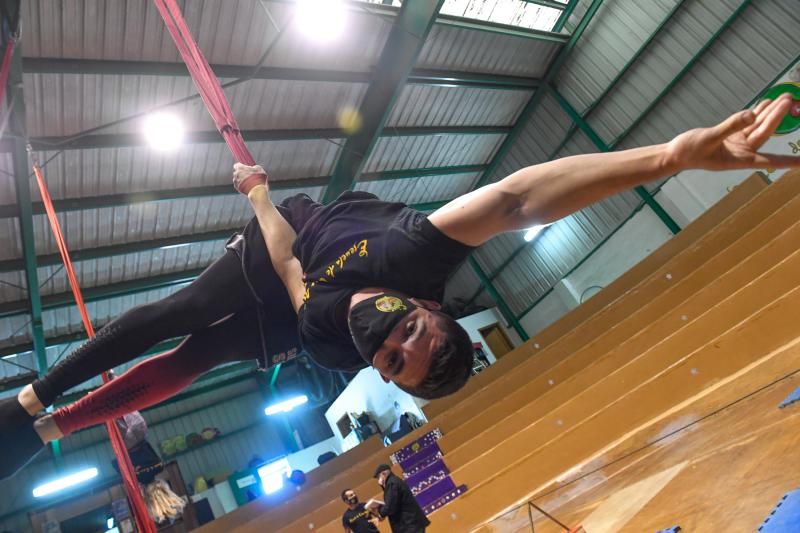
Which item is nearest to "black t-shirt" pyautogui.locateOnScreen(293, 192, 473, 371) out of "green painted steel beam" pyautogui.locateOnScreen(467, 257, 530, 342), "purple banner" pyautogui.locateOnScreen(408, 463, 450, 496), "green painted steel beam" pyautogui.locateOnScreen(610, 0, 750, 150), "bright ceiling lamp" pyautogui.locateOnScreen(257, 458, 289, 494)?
"purple banner" pyautogui.locateOnScreen(408, 463, 450, 496)

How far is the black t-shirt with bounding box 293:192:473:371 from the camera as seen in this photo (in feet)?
4.08

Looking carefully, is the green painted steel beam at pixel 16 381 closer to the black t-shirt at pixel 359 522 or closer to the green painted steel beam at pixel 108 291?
the green painted steel beam at pixel 108 291

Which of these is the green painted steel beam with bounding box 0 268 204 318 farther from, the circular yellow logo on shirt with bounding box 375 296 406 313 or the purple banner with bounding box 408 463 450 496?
the circular yellow logo on shirt with bounding box 375 296 406 313

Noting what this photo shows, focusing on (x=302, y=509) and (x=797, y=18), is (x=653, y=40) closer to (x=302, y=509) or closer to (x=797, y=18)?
(x=797, y=18)

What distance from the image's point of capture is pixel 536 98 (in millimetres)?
9828

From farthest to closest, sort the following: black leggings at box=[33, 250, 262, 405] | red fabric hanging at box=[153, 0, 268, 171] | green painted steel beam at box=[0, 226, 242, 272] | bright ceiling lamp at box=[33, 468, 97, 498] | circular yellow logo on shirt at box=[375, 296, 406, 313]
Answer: bright ceiling lamp at box=[33, 468, 97, 498] → green painted steel beam at box=[0, 226, 242, 272] → red fabric hanging at box=[153, 0, 268, 171] → black leggings at box=[33, 250, 262, 405] → circular yellow logo on shirt at box=[375, 296, 406, 313]

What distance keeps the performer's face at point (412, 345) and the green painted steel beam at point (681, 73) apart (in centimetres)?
896

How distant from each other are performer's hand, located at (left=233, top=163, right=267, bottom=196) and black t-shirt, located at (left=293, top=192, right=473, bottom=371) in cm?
41

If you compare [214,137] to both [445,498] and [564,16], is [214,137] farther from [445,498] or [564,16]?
[564,16]

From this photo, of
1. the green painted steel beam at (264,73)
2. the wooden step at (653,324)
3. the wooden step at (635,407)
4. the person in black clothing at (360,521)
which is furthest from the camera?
the green painted steel beam at (264,73)

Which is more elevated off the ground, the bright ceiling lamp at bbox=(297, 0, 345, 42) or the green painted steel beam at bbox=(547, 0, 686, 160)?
the bright ceiling lamp at bbox=(297, 0, 345, 42)

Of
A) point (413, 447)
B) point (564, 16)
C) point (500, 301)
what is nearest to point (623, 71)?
point (564, 16)

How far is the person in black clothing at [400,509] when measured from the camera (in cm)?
369

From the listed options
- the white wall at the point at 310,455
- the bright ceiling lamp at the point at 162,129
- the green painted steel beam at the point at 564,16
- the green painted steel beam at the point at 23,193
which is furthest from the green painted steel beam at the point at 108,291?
the green painted steel beam at the point at 564,16
